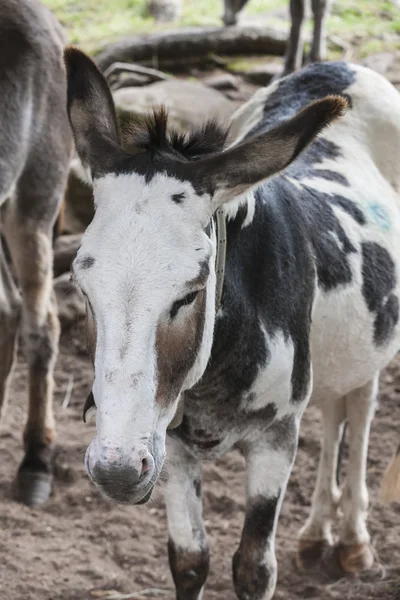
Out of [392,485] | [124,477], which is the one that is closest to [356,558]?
[392,485]

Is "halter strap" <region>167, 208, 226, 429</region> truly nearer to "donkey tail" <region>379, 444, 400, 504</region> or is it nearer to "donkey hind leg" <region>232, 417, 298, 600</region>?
"donkey hind leg" <region>232, 417, 298, 600</region>

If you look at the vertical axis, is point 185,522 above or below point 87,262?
below

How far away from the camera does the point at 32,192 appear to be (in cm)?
418

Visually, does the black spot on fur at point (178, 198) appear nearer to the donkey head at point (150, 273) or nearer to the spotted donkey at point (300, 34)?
the donkey head at point (150, 273)

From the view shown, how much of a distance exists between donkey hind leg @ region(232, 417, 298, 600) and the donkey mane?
890 mm

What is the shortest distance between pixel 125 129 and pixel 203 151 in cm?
34

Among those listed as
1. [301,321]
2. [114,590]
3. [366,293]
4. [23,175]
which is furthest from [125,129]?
[114,590]

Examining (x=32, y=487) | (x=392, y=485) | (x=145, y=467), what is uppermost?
(x=145, y=467)

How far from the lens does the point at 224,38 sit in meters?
8.89

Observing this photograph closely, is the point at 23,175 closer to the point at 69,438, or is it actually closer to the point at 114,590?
the point at 69,438

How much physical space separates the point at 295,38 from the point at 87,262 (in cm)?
595

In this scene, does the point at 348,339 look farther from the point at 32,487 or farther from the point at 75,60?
the point at 32,487

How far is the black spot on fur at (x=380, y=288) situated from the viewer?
3.19 m

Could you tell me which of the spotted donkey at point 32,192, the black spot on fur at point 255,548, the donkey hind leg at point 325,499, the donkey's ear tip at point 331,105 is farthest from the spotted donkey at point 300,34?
the donkey's ear tip at point 331,105
